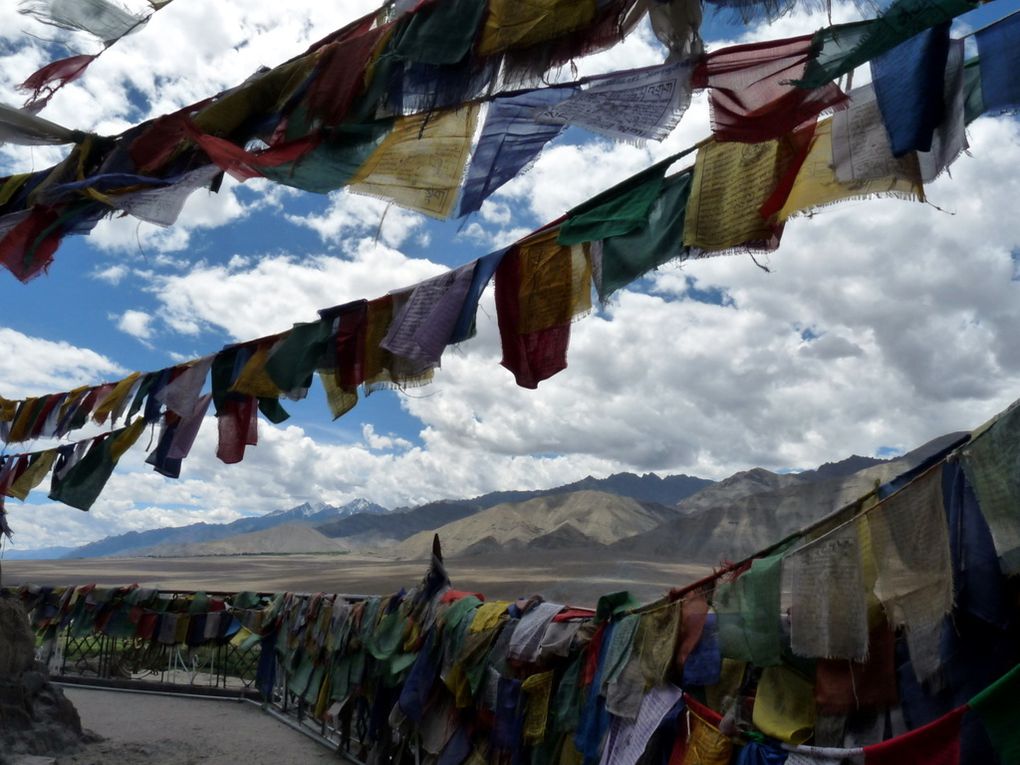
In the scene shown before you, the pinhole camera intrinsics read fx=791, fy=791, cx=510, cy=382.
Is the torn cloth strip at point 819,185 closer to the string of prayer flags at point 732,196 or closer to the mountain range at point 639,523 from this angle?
the string of prayer flags at point 732,196

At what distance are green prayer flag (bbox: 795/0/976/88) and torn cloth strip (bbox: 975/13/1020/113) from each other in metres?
0.20

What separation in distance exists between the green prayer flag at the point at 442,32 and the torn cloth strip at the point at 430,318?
5.42 feet

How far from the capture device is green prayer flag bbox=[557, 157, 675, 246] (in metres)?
4.78

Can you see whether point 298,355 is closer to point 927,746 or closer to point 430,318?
point 430,318

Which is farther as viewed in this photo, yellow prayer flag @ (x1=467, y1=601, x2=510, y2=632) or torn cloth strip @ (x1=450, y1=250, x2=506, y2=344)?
yellow prayer flag @ (x1=467, y1=601, x2=510, y2=632)

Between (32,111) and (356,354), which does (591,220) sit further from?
(32,111)

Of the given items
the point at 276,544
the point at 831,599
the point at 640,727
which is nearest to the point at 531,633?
the point at 640,727

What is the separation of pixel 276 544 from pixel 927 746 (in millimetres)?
151173

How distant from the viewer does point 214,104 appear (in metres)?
5.61

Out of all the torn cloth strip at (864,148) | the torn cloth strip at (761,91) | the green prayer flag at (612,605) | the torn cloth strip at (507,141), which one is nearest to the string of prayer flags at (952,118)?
the torn cloth strip at (864,148)

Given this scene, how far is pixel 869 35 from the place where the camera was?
11.0ft

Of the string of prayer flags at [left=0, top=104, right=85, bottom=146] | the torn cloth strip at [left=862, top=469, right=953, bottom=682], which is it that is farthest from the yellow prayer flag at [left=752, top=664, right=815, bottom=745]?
the string of prayer flags at [left=0, top=104, right=85, bottom=146]

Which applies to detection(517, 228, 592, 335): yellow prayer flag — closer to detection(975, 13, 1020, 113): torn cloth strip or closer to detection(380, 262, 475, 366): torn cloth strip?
detection(380, 262, 475, 366): torn cloth strip

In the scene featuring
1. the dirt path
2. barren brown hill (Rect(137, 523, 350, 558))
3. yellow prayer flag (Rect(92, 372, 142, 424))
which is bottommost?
barren brown hill (Rect(137, 523, 350, 558))
